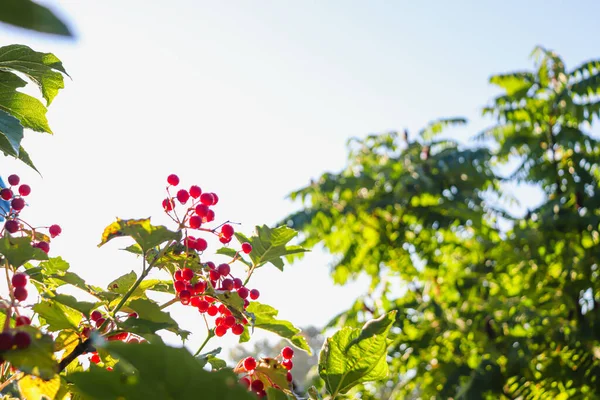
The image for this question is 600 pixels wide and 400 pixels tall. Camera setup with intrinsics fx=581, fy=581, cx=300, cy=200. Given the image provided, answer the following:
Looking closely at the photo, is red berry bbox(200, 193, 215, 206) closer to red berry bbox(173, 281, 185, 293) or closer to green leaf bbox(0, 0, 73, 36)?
red berry bbox(173, 281, 185, 293)

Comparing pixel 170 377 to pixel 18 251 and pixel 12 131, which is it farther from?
pixel 12 131

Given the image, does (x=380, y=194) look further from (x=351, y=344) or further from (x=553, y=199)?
(x=351, y=344)

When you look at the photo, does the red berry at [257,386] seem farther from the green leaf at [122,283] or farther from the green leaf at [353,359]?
the green leaf at [122,283]

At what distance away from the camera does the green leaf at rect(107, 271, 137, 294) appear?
1.05 metres

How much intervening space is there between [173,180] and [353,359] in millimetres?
531

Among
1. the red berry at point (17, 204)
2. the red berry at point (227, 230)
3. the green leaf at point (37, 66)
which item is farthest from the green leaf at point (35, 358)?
the green leaf at point (37, 66)

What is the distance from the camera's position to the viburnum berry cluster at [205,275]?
103 cm

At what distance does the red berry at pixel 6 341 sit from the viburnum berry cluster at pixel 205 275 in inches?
14.7

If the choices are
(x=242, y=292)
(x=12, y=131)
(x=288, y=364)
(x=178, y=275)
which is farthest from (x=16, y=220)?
(x=288, y=364)

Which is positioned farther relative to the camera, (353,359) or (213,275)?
(213,275)

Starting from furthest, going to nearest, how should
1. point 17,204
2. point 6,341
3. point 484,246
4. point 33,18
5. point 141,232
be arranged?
point 484,246
point 17,204
point 141,232
point 6,341
point 33,18

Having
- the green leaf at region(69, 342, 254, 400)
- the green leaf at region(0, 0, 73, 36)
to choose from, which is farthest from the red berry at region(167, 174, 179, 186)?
the green leaf at region(0, 0, 73, 36)

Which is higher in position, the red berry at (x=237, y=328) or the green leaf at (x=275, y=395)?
the red berry at (x=237, y=328)

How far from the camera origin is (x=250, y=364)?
975mm
